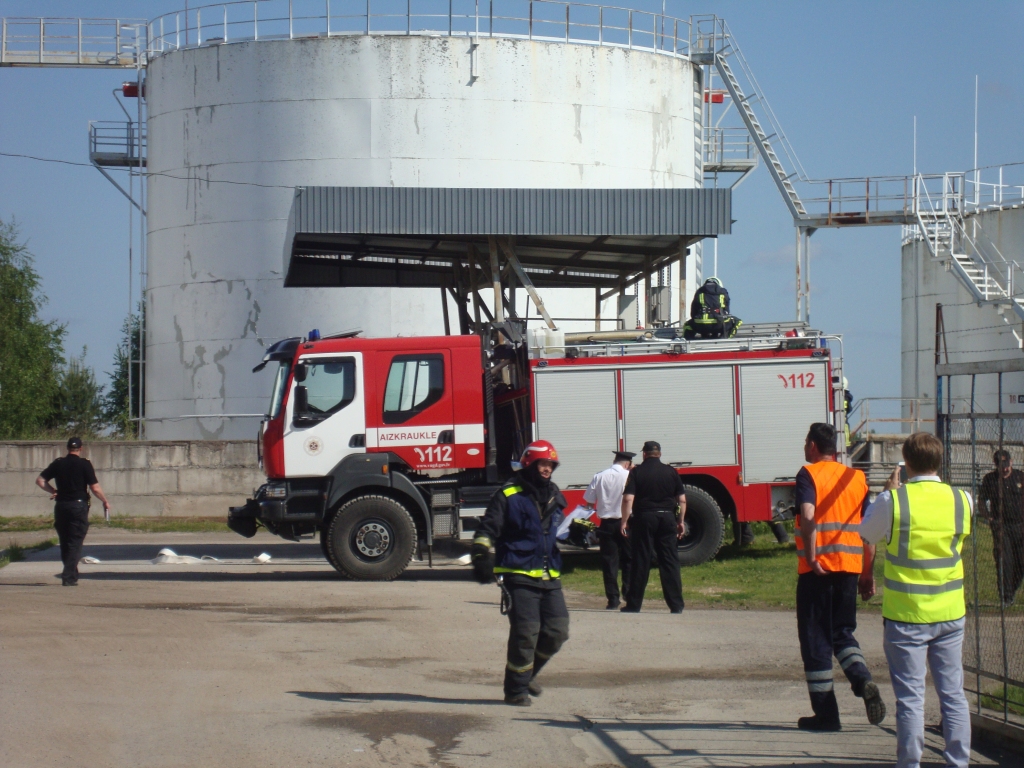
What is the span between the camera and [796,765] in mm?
6090

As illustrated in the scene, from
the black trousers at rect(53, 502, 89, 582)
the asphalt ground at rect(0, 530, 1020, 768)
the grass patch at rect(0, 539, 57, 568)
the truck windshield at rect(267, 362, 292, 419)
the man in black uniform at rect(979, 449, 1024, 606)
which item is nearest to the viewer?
the asphalt ground at rect(0, 530, 1020, 768)

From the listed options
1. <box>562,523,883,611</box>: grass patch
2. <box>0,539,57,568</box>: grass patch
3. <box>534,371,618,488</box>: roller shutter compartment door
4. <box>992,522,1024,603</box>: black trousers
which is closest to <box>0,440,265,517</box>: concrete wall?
<box>0,539,57,568</box>: grass patch

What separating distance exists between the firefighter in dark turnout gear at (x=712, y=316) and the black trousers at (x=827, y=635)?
9465 mm

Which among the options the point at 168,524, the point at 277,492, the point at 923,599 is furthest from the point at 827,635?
the point at 168,524

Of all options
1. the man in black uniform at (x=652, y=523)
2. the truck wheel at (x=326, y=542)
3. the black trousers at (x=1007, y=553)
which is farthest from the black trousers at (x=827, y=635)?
the truck wheel at (x=326, y=542)

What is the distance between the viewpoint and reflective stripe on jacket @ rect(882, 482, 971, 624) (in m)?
5.60

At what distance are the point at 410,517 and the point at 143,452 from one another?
1051 cm

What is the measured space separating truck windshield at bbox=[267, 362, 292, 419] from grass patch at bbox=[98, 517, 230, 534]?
817cm

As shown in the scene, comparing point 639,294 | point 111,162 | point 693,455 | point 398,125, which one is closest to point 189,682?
point 693,455

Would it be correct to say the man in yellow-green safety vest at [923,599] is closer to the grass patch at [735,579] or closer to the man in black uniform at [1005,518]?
the man in black uniform at [1005,518]

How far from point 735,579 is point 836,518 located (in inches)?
294

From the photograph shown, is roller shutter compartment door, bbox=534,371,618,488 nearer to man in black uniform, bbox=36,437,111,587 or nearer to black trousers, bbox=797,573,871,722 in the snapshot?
man in black uniform, bbox=36,437,111,587

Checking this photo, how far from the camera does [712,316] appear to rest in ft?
53.9

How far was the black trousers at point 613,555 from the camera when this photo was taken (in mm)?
12320
